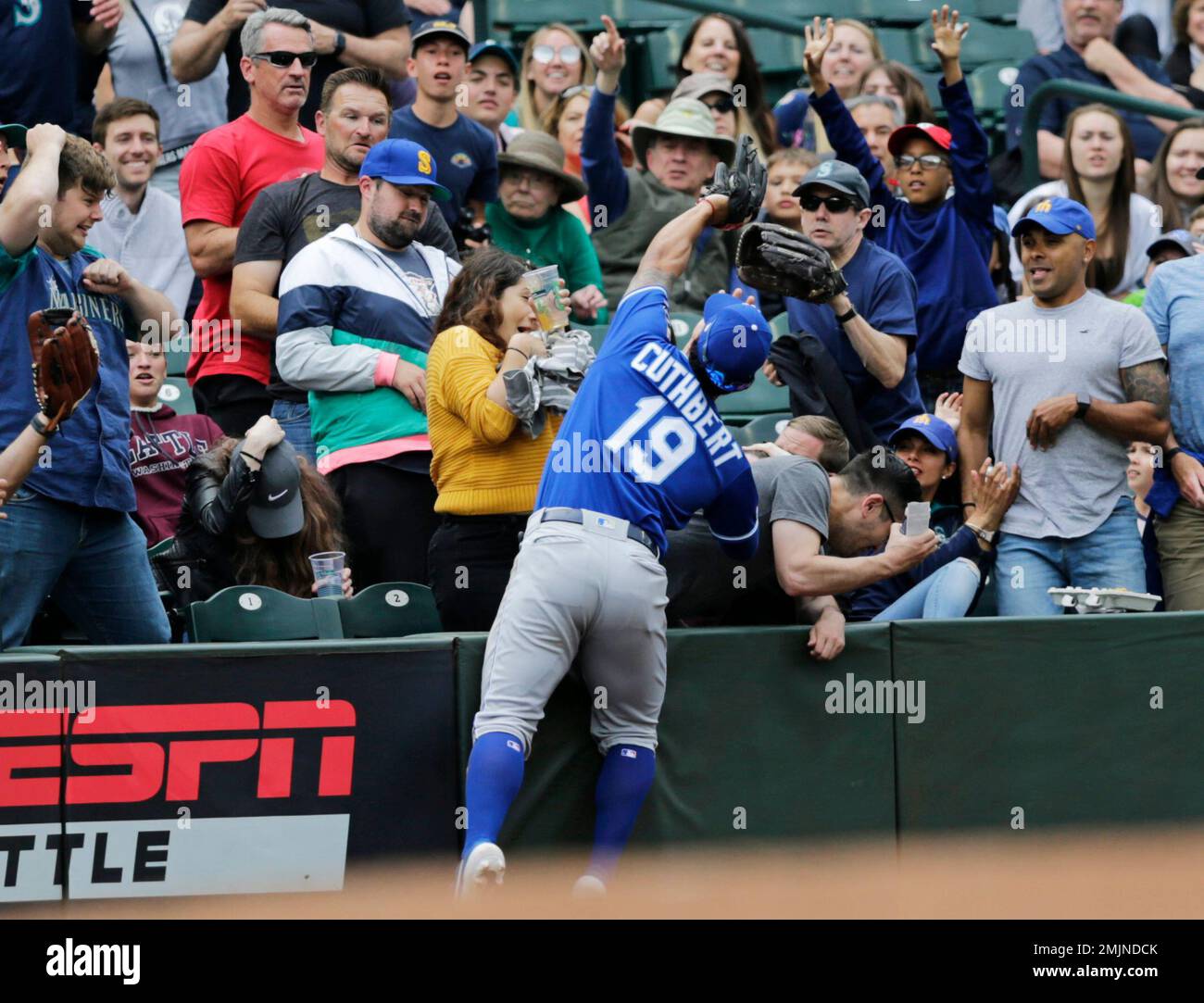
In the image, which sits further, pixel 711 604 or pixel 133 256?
pixel 133 256

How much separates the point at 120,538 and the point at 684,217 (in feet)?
7.07

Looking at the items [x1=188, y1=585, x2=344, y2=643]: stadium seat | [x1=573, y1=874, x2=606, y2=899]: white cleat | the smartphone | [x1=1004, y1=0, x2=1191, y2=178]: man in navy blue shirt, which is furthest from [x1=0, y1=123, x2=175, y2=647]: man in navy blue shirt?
[x1=1004, y1=0, x2=1191, y2=178]: man in navy blue shirt

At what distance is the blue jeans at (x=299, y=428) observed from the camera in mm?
7375

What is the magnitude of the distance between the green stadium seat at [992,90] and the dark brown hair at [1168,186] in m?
2.84

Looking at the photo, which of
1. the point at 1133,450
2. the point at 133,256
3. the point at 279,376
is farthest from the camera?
the point at 133,256

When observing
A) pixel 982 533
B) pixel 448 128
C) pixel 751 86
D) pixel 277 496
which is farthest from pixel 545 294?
pixel 751 86

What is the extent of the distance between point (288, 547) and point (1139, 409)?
3152 millimetres

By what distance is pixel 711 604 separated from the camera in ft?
20.8

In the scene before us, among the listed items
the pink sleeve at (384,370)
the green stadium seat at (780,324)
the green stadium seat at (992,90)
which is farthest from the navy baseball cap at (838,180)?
the green stadium seat at (992,90)

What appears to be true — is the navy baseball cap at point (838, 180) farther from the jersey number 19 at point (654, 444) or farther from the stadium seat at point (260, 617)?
the stadium seat at point (260, 617)

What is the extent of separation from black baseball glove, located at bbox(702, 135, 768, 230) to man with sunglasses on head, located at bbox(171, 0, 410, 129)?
10.6 ft

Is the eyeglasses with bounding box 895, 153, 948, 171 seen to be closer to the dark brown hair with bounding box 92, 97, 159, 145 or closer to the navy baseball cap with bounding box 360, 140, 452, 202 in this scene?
the navy baseball cap with bounding box 360, 140, 452, 202

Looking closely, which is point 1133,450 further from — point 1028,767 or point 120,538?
point 120,538

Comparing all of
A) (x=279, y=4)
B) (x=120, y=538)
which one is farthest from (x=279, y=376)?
(x=279, y=4)
